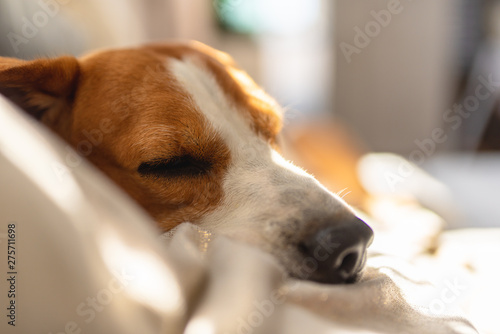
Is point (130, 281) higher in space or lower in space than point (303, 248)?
higher

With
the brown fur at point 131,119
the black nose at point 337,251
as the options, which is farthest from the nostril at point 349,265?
the brown fur at point 131,119

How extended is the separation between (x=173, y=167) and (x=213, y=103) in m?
0.23

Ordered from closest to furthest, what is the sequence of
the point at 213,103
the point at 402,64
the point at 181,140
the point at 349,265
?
the point at 349,265
the point at 181,140
the point at 213,103
the point at 402,64

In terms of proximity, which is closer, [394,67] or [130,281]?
[130,281]

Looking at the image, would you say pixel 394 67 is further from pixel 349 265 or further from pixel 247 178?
pixel 349 265

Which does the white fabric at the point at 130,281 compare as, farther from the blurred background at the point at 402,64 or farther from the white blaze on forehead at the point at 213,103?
the blurred background at the point at 402,64

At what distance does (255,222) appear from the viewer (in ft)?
3.20

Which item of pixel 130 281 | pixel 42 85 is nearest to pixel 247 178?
pixel 130 281

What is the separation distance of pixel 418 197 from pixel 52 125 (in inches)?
74.3

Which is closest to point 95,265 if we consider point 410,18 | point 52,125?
point 52,125

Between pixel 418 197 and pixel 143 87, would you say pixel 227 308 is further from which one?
pixel 418 197

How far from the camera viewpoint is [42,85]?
119 centimetres

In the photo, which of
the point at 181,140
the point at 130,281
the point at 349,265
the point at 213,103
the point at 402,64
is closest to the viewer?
the point at 130,281

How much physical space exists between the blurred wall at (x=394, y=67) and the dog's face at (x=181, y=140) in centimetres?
368
